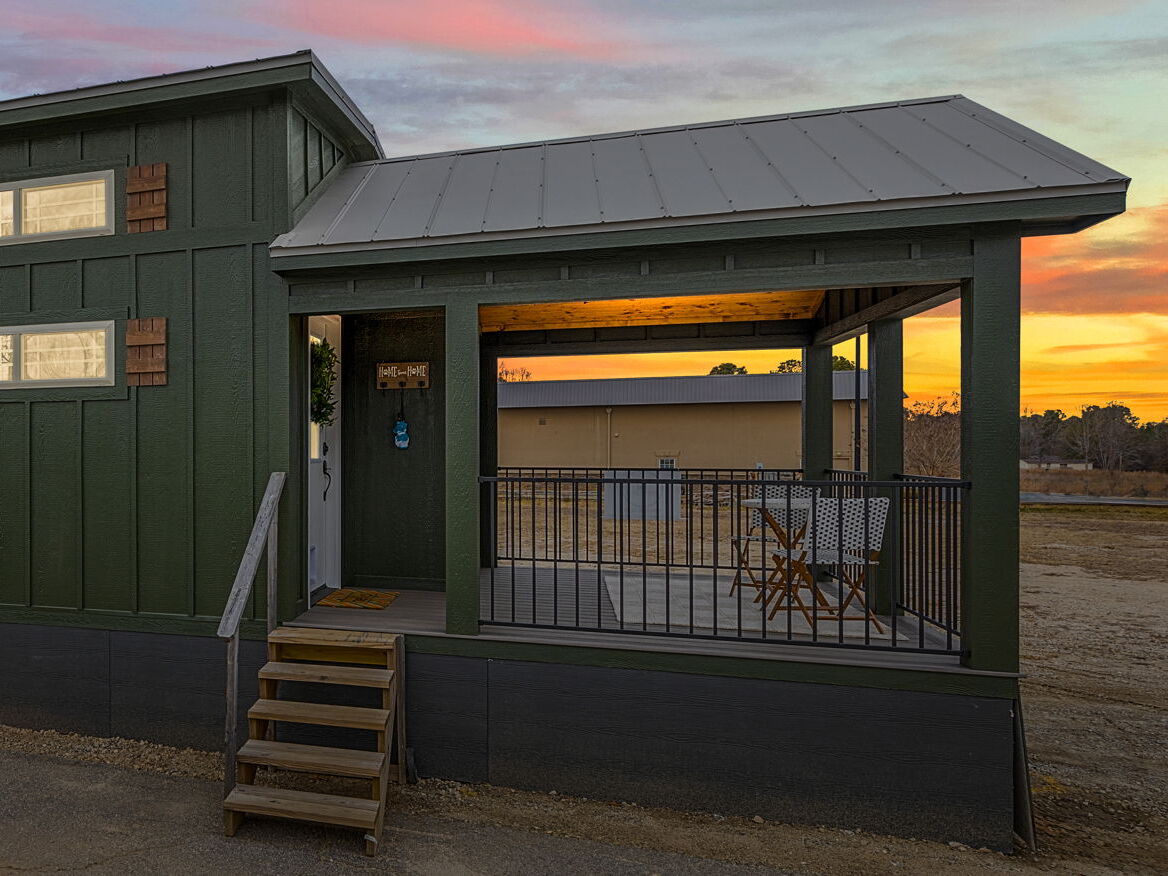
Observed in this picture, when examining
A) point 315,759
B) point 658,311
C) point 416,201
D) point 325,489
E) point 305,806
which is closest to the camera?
point 305,806

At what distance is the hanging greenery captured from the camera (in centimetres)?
463

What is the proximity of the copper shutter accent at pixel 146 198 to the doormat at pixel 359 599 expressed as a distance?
3.00 meters

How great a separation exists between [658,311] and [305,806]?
13.2 ft

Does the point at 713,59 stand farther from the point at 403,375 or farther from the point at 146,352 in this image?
the point at 146,352

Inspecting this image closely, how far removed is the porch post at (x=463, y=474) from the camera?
3.65m

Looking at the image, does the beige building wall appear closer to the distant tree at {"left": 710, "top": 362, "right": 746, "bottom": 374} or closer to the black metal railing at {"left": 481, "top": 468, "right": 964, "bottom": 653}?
the black metal railing at {"left": 481, "top": 468, "right": 964, "bottom": 653}

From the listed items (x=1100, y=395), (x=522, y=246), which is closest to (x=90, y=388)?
(x=522, y=246)

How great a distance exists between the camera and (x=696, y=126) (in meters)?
4.61

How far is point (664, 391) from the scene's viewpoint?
19.8 m

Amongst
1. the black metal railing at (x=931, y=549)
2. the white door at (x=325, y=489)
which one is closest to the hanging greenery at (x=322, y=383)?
the white door at (x=325, y=489)

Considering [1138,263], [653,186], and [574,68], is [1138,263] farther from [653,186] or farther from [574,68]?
[653,186]

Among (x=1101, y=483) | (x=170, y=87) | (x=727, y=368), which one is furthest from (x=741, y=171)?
(x=727, y=368)

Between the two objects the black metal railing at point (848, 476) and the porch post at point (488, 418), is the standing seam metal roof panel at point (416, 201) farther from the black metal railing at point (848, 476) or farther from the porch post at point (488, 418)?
the black metal railing at point (848, 476)

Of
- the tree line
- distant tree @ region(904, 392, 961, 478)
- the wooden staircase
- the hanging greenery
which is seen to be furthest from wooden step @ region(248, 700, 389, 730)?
the tree line
